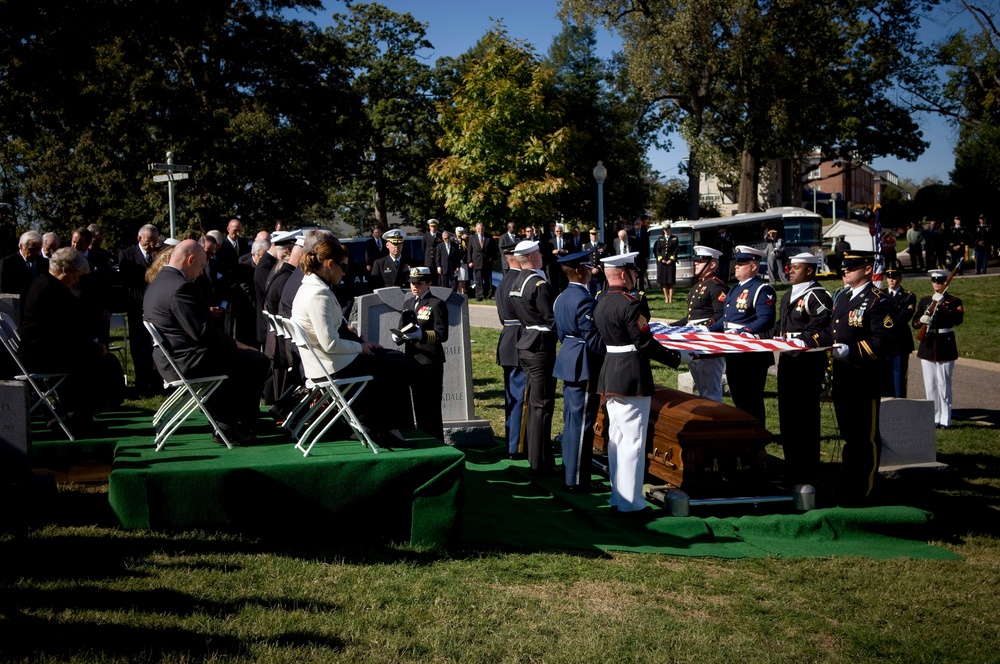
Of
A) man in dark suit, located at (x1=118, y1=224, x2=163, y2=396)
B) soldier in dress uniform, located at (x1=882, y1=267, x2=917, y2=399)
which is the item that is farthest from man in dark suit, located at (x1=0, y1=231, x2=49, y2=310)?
soldier in dress uniform, located at (x1=882, y1=267, x2=917, y2=399)

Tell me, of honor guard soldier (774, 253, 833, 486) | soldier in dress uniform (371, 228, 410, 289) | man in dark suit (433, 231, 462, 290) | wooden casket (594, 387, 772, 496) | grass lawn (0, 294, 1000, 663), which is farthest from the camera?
man in dark suit (433, 231, 462, 290)

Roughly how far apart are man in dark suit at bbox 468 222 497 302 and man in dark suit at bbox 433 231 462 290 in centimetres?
45

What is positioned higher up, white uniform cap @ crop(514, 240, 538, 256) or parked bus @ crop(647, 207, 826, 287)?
parked bus @ crop(647, 207, 826, 287)

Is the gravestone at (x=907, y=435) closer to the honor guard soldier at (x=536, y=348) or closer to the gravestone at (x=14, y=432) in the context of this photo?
the honor guard soldier at (x=536, y=348)

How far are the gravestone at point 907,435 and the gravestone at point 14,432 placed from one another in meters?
7.29

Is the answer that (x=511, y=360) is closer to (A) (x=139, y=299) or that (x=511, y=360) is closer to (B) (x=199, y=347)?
(B) (x=199, y=347)

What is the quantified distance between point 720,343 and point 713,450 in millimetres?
903

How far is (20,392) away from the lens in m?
6.13

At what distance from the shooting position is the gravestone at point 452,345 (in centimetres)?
992

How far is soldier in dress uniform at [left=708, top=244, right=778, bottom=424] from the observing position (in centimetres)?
871

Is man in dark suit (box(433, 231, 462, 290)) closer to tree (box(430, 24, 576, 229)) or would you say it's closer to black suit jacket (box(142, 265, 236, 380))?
tree (box(430, 24, 576, 229))

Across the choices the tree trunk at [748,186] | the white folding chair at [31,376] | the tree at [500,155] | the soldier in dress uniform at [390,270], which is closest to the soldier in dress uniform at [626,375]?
the white folding chair at [31,376]

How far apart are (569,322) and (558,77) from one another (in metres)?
48.4

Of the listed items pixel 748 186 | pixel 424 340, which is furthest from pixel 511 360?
pixel 748 186
